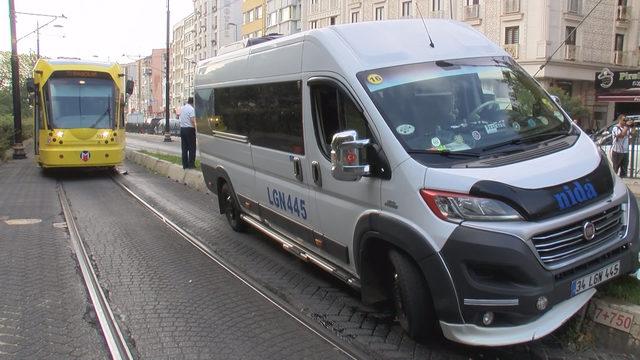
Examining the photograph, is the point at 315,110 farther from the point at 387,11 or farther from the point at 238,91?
the point at 387,11

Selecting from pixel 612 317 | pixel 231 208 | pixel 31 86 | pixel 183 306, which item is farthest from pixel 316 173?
pixel 31 86

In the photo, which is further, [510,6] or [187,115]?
[510,6]

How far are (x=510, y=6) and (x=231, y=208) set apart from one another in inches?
1375

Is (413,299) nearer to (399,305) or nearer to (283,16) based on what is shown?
(399,305)

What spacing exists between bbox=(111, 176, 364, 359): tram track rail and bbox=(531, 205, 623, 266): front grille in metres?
1.47

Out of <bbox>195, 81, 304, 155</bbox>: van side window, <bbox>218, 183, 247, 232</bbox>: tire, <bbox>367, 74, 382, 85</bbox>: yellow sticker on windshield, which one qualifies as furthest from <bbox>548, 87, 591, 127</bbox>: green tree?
<bbox>367, 74, 382, 85</bbox>: yellow sticker on windshield

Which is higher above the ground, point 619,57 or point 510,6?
point 510,6

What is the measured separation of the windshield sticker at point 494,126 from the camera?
431cm

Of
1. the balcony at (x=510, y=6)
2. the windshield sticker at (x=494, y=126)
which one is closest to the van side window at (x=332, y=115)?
the windshield sticker at (x=494, y=126)

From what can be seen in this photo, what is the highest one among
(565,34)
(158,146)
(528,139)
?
(565,34)

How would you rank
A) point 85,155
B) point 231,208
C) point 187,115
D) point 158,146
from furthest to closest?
point 158,146 < point 85,155 < point 187,115 < point 231,208

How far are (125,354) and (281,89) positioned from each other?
298 centimetres

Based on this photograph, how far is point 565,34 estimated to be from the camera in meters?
37.9

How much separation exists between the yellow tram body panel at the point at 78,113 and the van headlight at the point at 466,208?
12.8 metres
